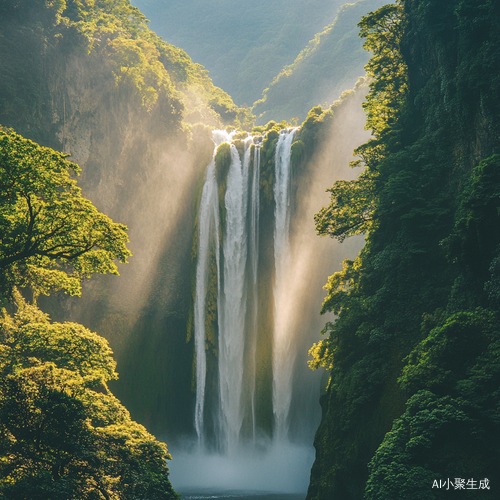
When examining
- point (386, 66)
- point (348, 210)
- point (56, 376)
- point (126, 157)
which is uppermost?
point (126, 157)

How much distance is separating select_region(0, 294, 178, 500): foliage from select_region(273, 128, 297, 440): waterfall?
15.4 m

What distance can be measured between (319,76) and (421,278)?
68.8 m

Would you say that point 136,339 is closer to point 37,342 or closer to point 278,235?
point 278,235

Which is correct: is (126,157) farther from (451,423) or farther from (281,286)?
(451,423)

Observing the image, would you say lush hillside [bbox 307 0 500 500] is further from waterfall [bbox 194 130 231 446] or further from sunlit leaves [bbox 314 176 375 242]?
waterfall [bbox 194 130 231 446]

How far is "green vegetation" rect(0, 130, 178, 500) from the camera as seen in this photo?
8672 mm

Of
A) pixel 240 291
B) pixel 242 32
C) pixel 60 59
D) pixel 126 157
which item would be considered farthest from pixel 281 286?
pixel 242 32

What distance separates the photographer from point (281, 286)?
27062 millimetres

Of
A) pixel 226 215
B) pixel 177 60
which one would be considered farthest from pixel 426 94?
pixel 177 60

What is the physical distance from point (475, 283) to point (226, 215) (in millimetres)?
20160

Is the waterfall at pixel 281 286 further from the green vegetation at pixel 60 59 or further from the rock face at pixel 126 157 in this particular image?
the green vegetation at pixel 60 59

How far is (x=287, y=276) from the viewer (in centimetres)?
2720

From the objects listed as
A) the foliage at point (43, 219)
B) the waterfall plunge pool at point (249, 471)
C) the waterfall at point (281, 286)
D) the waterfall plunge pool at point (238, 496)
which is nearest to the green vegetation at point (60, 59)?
the waterfall at point (281, 286)

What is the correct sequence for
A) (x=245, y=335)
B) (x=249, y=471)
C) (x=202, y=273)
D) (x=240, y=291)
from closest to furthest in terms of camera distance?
(x=249, y=471), (x=245, y=335), (x=240, y=291), (x=202, y=273)
